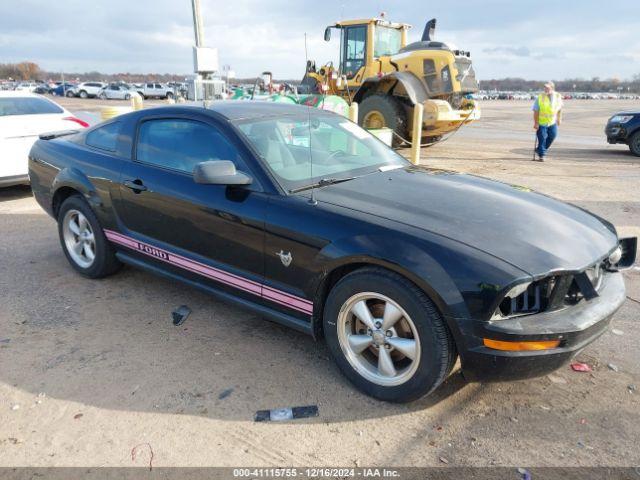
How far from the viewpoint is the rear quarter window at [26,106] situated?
768 centimetres

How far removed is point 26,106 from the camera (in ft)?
26.0

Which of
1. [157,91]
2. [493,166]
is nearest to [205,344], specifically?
[493,166]

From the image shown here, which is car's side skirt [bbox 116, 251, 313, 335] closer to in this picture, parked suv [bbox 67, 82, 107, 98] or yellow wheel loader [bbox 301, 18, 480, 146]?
yellow wheel loader [bbox 301, 18, 480, 146]

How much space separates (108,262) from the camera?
4.36 m

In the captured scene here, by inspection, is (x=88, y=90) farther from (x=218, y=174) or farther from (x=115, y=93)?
(x=218, y=174)

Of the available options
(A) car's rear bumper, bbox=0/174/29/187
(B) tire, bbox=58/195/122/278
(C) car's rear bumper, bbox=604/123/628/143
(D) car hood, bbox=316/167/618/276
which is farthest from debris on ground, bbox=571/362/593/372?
(C) car's rear bumper, bbox=604/123/628/143

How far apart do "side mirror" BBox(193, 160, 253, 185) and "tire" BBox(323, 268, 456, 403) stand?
91cm

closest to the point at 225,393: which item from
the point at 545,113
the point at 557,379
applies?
the point at 557,379

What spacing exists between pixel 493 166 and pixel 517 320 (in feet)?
29.1

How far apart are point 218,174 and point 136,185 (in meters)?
1.09

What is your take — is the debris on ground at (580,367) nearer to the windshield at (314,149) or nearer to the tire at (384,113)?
the windshield at (314,149)

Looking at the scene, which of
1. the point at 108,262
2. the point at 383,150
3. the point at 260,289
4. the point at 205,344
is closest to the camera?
the point at 260,289

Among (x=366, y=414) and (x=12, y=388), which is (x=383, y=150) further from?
(x=12, y=388)

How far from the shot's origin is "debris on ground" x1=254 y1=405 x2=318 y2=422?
8.93 ft
